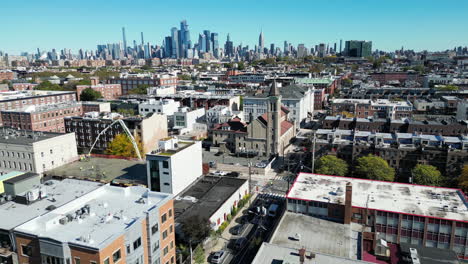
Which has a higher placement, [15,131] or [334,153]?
[15,131]

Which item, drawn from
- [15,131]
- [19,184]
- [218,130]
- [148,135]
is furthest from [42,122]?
[19,184]

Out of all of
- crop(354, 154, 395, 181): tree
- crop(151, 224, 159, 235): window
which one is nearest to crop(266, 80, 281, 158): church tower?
crop(354, 154, 395, 181): tree

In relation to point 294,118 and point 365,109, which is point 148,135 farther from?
point 365,109

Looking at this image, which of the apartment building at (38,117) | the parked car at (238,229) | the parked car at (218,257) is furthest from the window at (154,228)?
the apartment building at (38,117)

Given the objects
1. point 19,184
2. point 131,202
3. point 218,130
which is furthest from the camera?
point 218,130

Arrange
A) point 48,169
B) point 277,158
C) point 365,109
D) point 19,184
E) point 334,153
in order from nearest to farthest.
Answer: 1. point 19,184
2. point 48,169
3. point 334,153
4. point 277,158
5. point 365,109

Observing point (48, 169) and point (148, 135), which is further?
point (148, 135)
